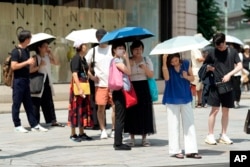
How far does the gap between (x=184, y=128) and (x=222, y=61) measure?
5.87 feet

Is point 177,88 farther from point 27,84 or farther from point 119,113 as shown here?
point 27,84

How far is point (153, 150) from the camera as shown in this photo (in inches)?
383

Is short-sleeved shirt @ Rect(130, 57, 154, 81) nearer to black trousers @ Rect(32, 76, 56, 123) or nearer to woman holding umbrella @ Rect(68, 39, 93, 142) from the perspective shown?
woman holding umbrella @ Rect(68, 39, 93, 142)

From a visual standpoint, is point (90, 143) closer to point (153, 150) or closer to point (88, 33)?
point (153, 150)

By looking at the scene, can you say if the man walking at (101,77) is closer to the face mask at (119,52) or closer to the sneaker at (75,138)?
the sneaker at (75,138)

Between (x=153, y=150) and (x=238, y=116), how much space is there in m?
6.09

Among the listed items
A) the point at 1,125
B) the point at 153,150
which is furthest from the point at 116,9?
the point at 153,150

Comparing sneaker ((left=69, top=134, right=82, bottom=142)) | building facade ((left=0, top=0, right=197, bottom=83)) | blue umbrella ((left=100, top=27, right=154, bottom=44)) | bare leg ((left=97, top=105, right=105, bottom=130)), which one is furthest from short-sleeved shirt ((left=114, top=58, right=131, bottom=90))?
building facade ((left=0, top=0, right=197, bottom=83))

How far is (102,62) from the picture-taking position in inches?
433

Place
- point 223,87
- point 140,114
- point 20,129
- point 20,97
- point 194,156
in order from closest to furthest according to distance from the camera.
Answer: point 194,156 → point 140,114 → point 223,87 → point 20,97 → point 20,129

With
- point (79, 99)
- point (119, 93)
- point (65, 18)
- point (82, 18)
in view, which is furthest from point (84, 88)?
point (82, 18)

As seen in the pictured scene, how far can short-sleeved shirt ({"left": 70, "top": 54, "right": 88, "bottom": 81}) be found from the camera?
1083cm

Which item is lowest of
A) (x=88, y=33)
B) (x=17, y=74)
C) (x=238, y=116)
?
(x=238, y=116)

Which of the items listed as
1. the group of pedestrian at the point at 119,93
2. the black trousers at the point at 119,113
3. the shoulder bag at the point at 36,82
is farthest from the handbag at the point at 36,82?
the black trousers at the point at 119,113
